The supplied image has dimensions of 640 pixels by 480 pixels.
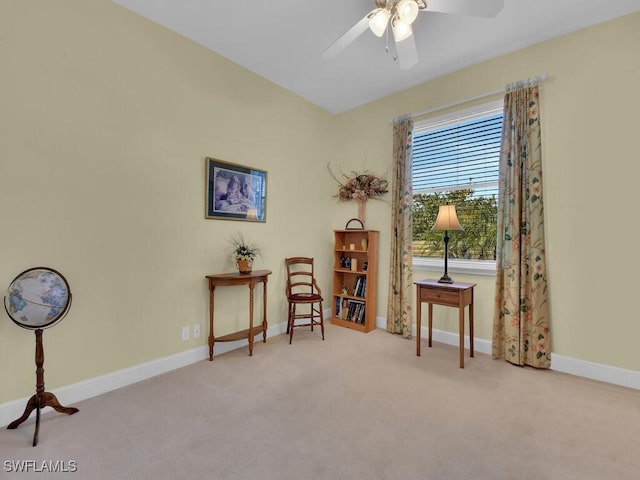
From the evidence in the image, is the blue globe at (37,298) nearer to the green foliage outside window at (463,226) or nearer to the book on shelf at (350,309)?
the book on shelf at (350,309)

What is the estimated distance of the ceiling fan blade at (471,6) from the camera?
1.67 metres

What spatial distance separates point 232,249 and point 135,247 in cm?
92

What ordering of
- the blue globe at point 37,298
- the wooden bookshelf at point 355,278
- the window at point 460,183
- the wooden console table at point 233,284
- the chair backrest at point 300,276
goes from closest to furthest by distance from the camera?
the blue globe at point 37,298 < the wooden console table at point 233,284 < the window at point 460,183 < the chair backrest at point 300,276 < the wooden bookshelf at point 355,278

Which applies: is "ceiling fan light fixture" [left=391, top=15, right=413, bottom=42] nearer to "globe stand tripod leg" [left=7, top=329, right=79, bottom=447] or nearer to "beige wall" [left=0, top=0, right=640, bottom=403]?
"beige wall" [left=0, top=0, right=640, bottom=403]

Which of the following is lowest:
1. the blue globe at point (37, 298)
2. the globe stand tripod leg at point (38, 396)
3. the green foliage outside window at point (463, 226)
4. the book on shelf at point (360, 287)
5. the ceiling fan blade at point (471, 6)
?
the globe stand tripod leg at point (38, 396)

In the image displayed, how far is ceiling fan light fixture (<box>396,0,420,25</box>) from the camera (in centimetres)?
183

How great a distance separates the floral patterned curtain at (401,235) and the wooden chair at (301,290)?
0.93m

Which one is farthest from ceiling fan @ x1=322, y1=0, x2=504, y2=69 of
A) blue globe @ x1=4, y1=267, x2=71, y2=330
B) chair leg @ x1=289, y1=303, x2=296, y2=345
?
chair leg @ x1=289, y1=303, x2=296, y2=345

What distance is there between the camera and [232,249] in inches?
121

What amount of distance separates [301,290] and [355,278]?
762 millimetres

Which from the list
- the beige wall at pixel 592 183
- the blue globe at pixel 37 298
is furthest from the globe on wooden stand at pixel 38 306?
the beige wall at pixel 592 183

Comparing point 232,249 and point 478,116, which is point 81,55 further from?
point 478,116

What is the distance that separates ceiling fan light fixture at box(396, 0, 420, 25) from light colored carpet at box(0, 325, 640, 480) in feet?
8.61

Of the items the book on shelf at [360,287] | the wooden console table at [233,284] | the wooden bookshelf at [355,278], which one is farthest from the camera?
the book on shelf at [360,287]
